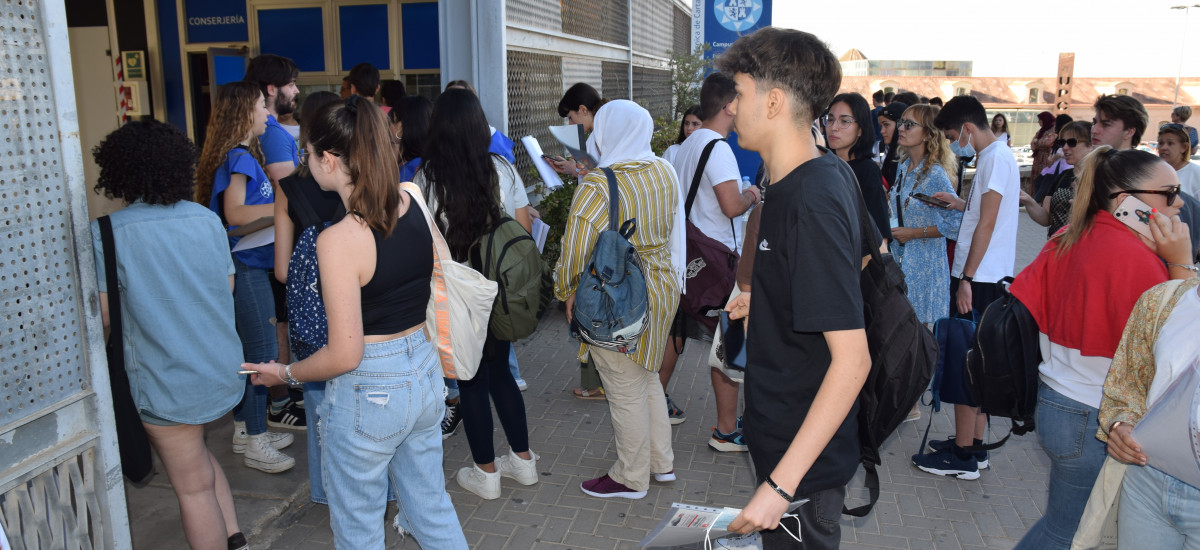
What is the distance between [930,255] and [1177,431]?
2892mm

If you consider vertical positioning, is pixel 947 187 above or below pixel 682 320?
above

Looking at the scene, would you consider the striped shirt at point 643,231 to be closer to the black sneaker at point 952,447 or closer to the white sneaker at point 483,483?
the white sneaker at point 483,483

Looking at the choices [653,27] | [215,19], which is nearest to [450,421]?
[215,19]

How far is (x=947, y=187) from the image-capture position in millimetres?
4898

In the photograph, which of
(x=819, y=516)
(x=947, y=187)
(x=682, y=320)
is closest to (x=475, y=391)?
(x=682, y=320)

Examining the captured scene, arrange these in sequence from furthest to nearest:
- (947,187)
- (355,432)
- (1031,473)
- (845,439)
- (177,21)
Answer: (177,21) → (947,187) → (1031,473) → (355,432) → (845,439)

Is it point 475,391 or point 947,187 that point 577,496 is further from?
point 947,187

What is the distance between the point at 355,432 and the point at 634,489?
6.56 feet

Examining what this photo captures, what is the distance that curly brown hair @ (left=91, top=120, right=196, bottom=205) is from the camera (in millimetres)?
2926

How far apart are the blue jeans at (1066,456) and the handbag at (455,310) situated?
6.91ft

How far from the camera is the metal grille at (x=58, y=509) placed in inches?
95.5

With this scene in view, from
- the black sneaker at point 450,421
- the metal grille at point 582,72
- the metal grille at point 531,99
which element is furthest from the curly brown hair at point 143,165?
the metal grille at point 582,72

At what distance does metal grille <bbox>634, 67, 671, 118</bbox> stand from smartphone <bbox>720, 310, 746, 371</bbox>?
11.0m

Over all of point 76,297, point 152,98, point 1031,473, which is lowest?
point 1031,473
